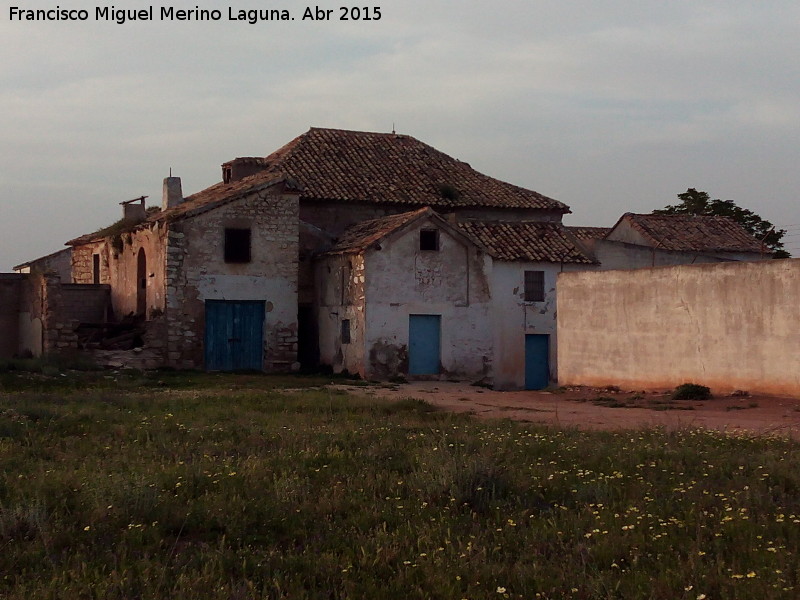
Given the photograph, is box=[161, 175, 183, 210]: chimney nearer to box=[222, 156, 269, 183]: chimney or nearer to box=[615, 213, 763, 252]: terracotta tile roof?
box=[222, 156, 269, 183]: chimney

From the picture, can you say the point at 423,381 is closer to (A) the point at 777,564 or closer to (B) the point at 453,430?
(B) the point at 453,430

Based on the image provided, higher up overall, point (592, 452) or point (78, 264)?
point (78, 264)

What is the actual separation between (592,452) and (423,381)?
56.3ft

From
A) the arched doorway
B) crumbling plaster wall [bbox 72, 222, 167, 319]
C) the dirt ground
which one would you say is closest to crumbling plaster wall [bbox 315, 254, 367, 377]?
the dirt ground

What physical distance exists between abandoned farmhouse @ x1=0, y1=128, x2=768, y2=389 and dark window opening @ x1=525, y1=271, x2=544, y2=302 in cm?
4

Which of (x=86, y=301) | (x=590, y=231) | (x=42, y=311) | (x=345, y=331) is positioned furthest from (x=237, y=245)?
(x=590, y=231)

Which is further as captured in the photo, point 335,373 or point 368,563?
point 335,373

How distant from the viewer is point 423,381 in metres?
28.3

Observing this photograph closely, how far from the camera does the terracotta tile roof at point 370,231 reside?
28.1 m

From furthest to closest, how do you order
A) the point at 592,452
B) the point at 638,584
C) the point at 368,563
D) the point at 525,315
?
the point at 525,315 → the point at 592,452 → the point at 368,563 → the point at 638,584

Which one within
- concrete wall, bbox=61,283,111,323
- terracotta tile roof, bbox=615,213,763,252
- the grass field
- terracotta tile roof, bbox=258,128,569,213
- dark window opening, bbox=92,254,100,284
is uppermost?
terracotta tile roof, bbox=258,128,569,213

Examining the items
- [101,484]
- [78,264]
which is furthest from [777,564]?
[78,264]

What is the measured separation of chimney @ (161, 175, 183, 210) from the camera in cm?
3328

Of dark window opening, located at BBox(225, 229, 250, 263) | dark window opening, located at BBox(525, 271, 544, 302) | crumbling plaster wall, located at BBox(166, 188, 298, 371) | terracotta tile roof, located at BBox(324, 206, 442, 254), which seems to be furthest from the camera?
dark window opening, located at BBox(525, 271, 544, 302)
